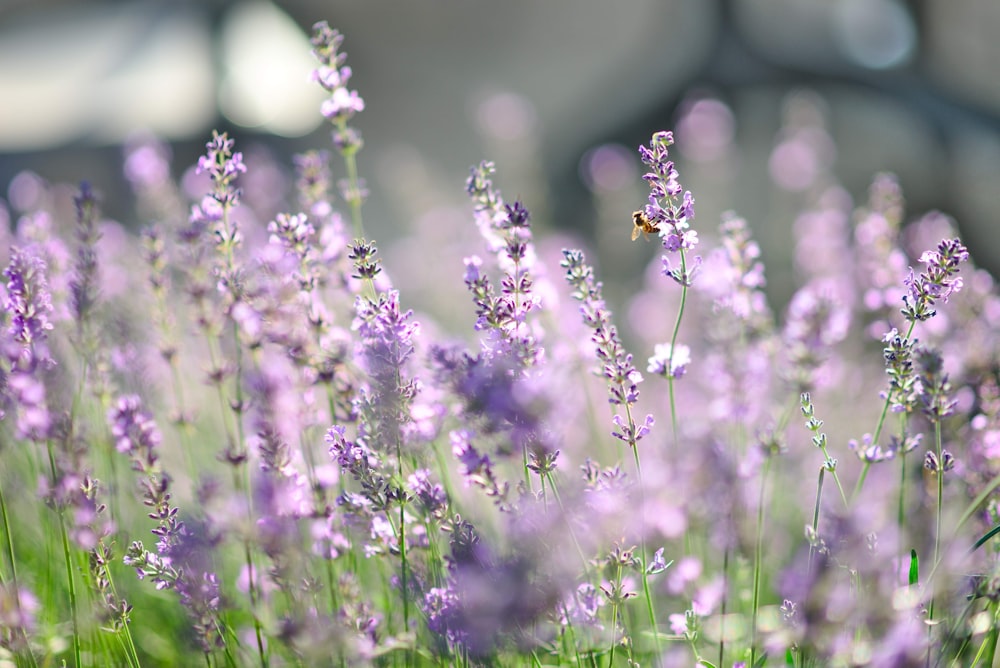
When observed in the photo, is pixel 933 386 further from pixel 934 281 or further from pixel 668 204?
pixel 668 204

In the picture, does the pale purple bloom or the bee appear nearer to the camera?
the pale purple bloom

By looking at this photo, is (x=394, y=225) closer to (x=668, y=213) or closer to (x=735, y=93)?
(x=735, y=93)

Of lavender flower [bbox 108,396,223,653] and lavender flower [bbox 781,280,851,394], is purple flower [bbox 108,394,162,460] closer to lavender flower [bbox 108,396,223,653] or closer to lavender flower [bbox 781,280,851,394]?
lavender flower [bbox 108,396,223,653]

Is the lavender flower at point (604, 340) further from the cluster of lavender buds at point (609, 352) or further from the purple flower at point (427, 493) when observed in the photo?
the purple flower at point (427, 493)

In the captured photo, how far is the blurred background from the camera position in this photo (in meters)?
5.46

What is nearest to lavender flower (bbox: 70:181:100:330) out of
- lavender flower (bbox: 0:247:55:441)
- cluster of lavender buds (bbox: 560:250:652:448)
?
lavender flower (bbox: 0:247:55:441)

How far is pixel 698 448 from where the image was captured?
1.51m

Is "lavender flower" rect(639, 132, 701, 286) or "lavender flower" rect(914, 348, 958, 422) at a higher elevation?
"lavender flower" rect(639, 132, 701, 286)

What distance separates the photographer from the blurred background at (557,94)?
17.9 feet

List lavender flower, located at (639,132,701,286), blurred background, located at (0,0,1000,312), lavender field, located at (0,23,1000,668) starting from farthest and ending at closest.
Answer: blurred background, located at (0,0,1000,312), lavender flower, located at (639,132,701,286), lavender field, located at (0,23,1000,668)

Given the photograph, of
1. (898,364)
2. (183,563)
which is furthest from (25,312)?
(898,364)

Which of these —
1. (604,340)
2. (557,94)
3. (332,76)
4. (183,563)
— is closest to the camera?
(183,563)

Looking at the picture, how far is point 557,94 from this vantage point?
686cm

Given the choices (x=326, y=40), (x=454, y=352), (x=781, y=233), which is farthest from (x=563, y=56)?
(x=454, y=352)
